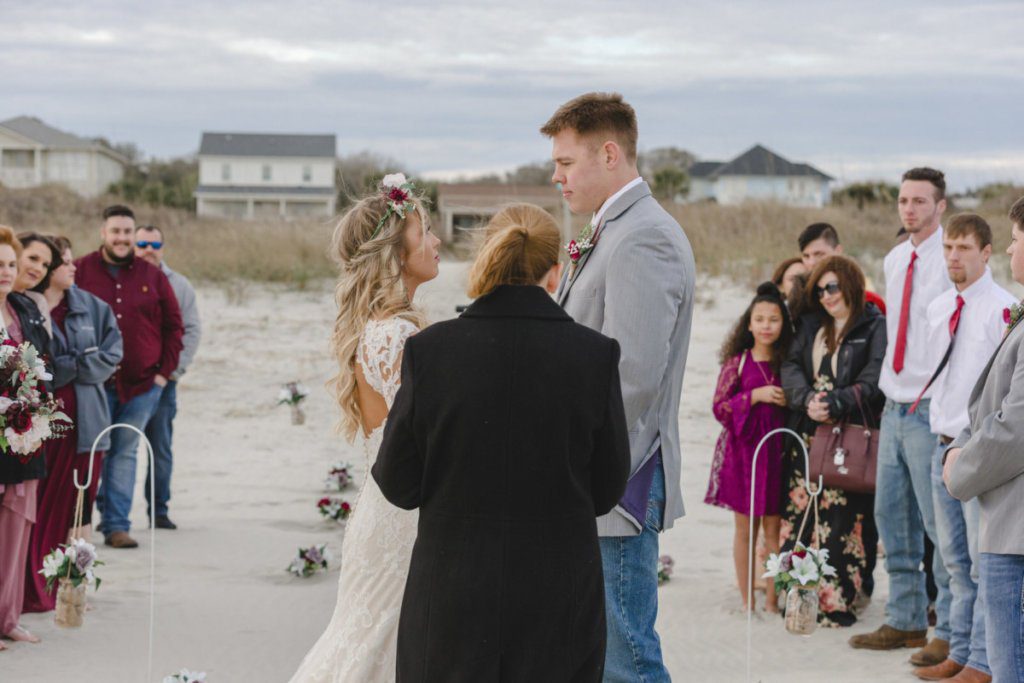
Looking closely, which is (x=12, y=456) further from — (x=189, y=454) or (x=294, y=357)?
(x=294, y=357)

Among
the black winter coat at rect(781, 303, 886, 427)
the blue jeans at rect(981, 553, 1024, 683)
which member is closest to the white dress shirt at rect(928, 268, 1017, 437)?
the black winter coat at rect(781, 303, 886, 427)

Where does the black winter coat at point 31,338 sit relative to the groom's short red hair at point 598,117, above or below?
below

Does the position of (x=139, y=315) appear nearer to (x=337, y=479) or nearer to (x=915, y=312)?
(x=337, y=479)

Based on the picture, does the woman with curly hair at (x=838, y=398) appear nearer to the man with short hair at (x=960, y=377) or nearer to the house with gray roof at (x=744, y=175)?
the man with short hair at (x=960, y=377)

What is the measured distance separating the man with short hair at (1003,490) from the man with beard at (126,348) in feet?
22.0

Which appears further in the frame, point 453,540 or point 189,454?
point 189,454

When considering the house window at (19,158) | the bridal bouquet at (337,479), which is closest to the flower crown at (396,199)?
the bridal bouquet at (337,479)

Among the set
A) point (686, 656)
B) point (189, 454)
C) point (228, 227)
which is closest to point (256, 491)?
point (189, 454)

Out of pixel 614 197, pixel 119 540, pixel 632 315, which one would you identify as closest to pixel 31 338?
pixel 119 540

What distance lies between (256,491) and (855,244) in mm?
13643

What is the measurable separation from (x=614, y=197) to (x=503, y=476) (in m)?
1.53

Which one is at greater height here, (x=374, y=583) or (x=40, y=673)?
(x=374, y=583)

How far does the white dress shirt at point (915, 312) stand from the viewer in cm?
691

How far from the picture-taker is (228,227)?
28766mm
